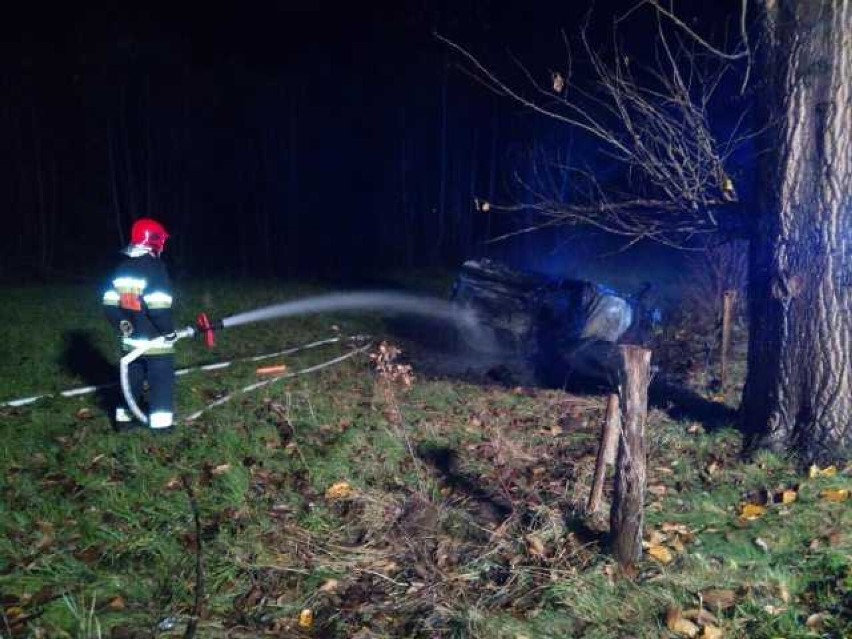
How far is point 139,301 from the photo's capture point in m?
6.48

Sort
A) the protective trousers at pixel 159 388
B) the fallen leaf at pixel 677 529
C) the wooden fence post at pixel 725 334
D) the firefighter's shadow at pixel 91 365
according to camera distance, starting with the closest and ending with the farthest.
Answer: the fallen leaf at pixel 677 529, the protective trousers at pixel 159 388, the firefighter's shadow at pixel 91 365, the wooden fence post at pixel 725 334

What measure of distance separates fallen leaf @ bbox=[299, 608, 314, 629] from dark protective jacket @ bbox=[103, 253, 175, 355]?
3302 millimetres

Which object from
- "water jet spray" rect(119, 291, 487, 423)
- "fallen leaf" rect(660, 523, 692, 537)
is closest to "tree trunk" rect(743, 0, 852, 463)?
"fallen leaf" rect(660, 523, 692, 537)

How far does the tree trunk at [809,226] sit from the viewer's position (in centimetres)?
556

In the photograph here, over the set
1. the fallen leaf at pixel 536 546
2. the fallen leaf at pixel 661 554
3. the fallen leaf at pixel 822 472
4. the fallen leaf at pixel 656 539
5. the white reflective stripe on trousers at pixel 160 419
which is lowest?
the fallen leaf at pixel 536 546

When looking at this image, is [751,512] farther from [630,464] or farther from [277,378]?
[277,378]

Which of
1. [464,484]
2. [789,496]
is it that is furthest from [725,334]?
[464,484]

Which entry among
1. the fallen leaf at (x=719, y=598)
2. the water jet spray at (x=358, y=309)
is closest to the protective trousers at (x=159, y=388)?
the water jet spray at (x=358, y=309)

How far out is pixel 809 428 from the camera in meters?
5.81

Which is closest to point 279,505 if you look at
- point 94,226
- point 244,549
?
point 244,549

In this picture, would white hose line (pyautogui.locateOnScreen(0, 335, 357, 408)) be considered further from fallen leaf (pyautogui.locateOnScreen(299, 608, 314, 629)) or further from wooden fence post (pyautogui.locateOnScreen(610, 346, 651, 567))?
wooden fence post (pyautogui.locateOnScreen(610, 346, 651, 567))

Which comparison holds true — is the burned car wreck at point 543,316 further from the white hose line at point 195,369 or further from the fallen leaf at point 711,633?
the fallen leaf at point 711,633

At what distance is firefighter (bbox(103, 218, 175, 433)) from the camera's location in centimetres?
646

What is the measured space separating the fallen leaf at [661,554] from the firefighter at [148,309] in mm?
4348
